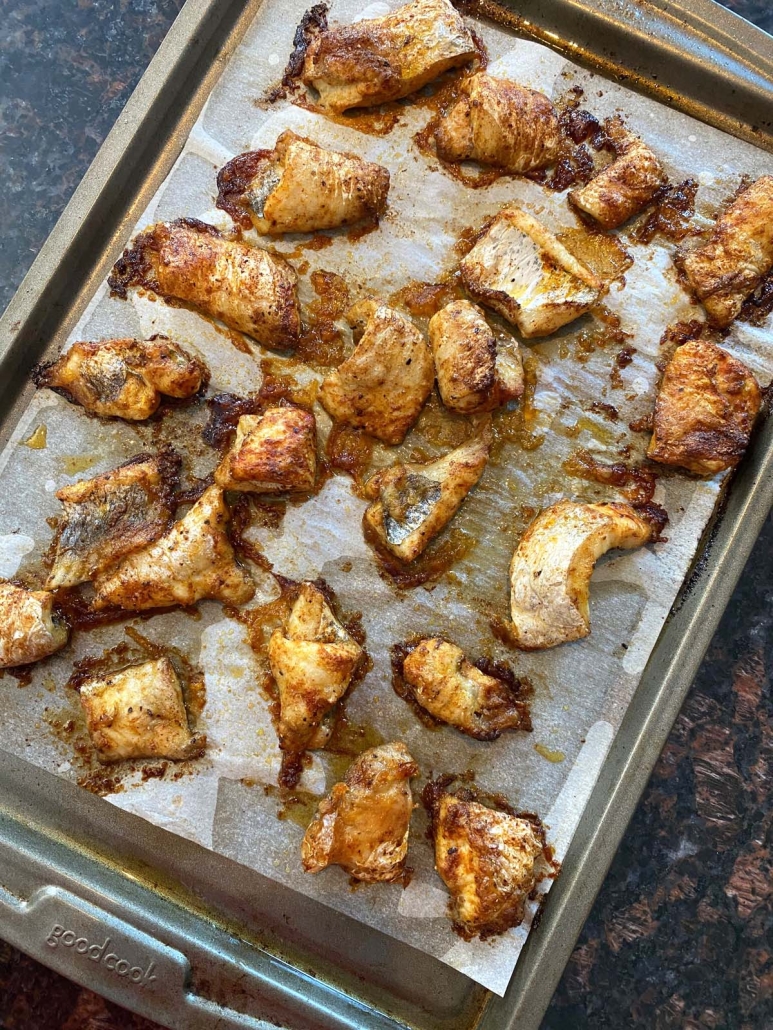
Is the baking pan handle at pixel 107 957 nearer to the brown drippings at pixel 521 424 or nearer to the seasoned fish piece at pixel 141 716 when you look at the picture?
the seasoned fish piece at pixel 141 716

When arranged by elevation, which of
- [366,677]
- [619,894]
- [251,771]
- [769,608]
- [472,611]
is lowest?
[251,771]

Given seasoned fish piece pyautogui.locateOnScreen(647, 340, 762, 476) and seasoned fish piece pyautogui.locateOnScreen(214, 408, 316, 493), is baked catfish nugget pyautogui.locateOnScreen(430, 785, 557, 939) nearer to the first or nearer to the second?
seasoned fish piece pyautogui.locateOnScreen(214, 408, 316, 493)

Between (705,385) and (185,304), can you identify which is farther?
(185,304)

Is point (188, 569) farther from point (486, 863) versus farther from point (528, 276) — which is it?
point (528, 276)

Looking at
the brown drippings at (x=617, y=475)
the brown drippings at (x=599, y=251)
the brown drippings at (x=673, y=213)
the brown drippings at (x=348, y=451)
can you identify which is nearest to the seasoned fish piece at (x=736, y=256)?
the brown drippings at (x=673, y=213)

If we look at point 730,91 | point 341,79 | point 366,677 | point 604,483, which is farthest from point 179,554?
point 730,91

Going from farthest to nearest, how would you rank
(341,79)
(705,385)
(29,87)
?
1. (29,87)
2. (341,79)
3. (705,385)

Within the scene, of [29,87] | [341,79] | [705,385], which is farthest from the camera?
[29,87]

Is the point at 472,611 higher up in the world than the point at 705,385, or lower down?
lower down

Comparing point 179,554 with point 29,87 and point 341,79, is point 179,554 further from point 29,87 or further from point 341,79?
point 29,87
